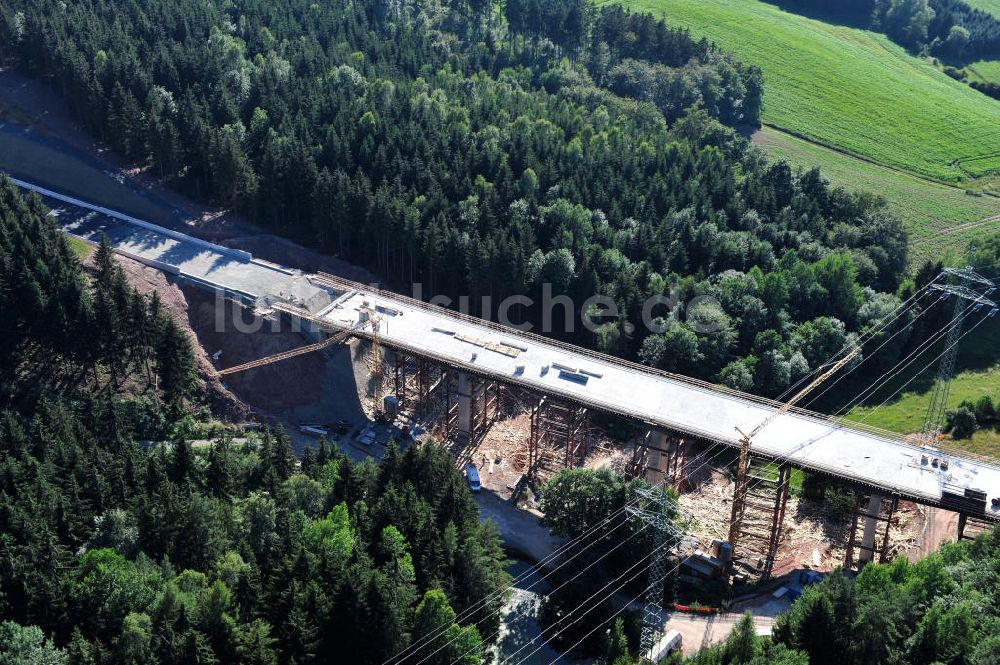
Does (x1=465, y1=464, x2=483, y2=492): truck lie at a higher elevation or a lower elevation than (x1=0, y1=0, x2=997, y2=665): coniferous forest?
lower

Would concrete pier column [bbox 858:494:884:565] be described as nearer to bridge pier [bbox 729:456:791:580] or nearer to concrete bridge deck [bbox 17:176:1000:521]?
concrete bridge deck [bbox 17:176:1000:521]

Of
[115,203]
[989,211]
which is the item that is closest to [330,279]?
[115,203]

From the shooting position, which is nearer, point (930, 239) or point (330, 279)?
point (330, 279)

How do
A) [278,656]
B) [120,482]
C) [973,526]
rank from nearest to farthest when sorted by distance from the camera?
[278,656] < [120,482] < [973,526]

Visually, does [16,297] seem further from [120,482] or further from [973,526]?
[973,526]

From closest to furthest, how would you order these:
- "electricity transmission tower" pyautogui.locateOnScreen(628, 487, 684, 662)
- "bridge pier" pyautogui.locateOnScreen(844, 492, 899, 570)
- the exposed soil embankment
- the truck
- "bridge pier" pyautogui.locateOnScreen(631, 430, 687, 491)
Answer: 1. "electricity transmission tower" pyautogui.locateOnScreen(628, 487, 684, 662)
2. "bridge pier" pyautogui.locateOnScreen(844, 492, 899, 570)
3. "bridge pier" pyautogui.locateOnScreen(631, 430, 687, 491)
4. the truck
5. the exposed soil embankment

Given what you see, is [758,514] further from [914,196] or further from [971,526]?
[914,196]

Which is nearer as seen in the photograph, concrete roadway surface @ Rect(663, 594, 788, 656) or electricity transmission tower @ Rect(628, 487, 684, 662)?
electricity transmission tower @ Rect(628, 487, 684, 662)

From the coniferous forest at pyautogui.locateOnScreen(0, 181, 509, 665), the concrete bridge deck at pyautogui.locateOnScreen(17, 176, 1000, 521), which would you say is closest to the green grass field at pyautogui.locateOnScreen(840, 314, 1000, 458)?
the concrete bridge deck at pyautogui.locateOnScreen(17, 176, 1000, 521)
